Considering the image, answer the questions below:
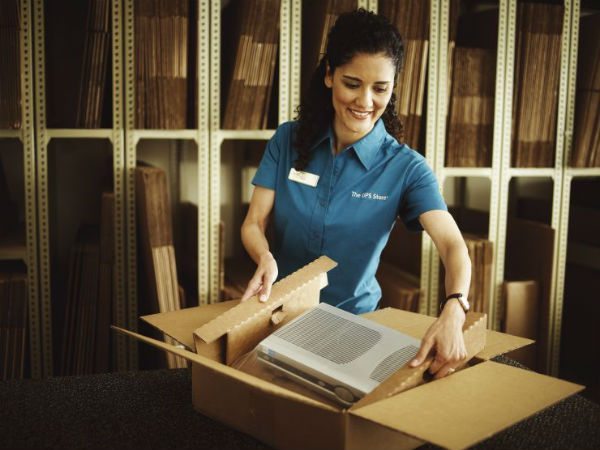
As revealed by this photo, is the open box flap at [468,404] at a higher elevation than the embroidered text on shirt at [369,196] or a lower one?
lower

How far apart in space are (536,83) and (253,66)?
1.13m

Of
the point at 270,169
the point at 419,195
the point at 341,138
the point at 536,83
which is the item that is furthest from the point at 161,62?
the point at 536,83

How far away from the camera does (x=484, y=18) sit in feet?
8.72

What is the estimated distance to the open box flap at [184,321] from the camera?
1117 millimetres

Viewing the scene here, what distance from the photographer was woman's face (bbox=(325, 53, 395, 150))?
1478 mm

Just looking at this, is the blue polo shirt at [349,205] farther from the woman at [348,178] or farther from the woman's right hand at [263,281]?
the woman's right hand at [263,281]

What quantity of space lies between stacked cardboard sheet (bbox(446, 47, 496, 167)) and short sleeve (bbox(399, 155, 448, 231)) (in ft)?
3.25

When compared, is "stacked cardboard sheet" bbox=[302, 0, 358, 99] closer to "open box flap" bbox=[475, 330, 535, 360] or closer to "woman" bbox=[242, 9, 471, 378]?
"woman" bbox=[242, 9, 471, 378]

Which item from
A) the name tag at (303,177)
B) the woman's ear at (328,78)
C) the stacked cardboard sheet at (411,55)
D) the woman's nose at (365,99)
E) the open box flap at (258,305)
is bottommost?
the open box flap at (258,305)

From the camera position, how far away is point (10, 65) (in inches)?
82.8

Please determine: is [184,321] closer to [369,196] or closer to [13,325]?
[369,196]

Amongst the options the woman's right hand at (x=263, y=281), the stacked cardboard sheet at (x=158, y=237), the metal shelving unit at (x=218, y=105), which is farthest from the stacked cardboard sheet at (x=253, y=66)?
the woman's right hand at (x=263, y=281)

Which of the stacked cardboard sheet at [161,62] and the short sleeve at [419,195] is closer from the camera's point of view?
the short sleeve at [419,195]

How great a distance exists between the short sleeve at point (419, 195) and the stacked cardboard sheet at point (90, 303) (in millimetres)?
1133
